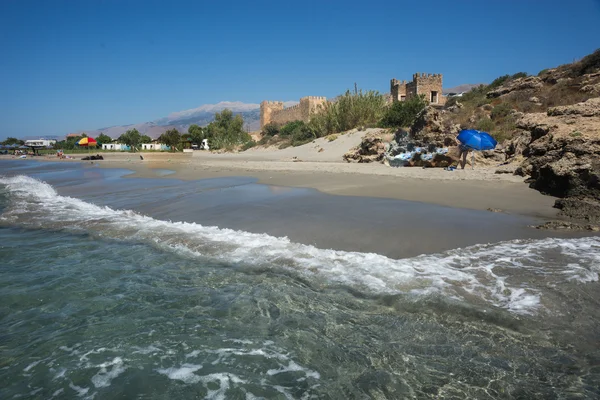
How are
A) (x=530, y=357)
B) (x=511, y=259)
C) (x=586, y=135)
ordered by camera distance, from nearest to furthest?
(x=530, y=357)
(x=511, y=259)
(x=586, y=135)

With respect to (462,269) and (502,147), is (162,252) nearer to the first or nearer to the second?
(462,269)

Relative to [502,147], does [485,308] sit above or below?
below

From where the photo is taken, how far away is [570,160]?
6875mm

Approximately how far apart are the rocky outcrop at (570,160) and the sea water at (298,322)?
2.07m

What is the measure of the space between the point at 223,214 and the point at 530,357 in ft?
17.0

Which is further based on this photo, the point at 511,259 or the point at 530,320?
the point at 511,259

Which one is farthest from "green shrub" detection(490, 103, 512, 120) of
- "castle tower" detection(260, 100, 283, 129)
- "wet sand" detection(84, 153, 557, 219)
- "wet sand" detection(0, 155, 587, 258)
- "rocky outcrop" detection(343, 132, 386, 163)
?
"castle tower" detection(260, 100, 283, 129)

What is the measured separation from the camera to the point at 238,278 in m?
3.47

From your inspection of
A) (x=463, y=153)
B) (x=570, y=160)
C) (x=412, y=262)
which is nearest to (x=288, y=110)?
(x=463, y=153)

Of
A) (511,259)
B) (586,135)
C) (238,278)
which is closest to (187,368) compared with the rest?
(238,278)

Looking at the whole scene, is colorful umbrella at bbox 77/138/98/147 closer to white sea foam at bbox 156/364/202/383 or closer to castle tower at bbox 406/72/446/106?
castle tower at bbox 406/72/446/106

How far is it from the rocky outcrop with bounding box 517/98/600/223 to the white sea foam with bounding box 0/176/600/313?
195 cm

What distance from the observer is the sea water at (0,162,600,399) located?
1988mm

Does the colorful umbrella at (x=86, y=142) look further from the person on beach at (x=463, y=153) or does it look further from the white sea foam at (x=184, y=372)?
the white sea foam at (x=184, y=372)
